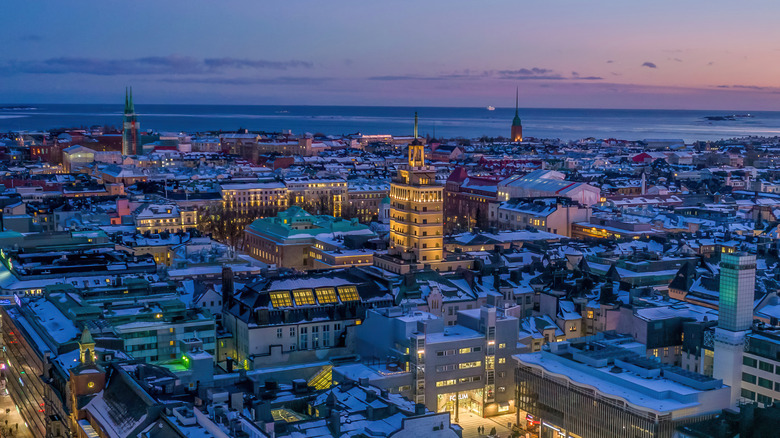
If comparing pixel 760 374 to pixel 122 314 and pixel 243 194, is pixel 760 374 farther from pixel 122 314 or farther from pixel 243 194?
pixel 243 194

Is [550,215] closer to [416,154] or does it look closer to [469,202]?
[416,154]

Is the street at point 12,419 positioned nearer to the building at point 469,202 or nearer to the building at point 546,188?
the building at point 469,202

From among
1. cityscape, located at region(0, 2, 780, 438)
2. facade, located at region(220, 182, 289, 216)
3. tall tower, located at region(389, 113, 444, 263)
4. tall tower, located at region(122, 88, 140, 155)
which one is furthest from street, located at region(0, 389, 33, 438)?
tall tower, located at region(122, 88, 140, 155)

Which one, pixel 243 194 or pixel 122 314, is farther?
pixel 243 194

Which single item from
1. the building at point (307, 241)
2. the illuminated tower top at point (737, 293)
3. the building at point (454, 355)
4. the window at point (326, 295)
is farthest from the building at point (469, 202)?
the illuminated tower top at point (737, 293)

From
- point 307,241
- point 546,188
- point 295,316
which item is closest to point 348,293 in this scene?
point 295,316

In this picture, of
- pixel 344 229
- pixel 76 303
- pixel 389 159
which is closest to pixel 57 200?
pixel 344 229

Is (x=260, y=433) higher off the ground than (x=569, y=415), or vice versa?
(x=260, y=433)
